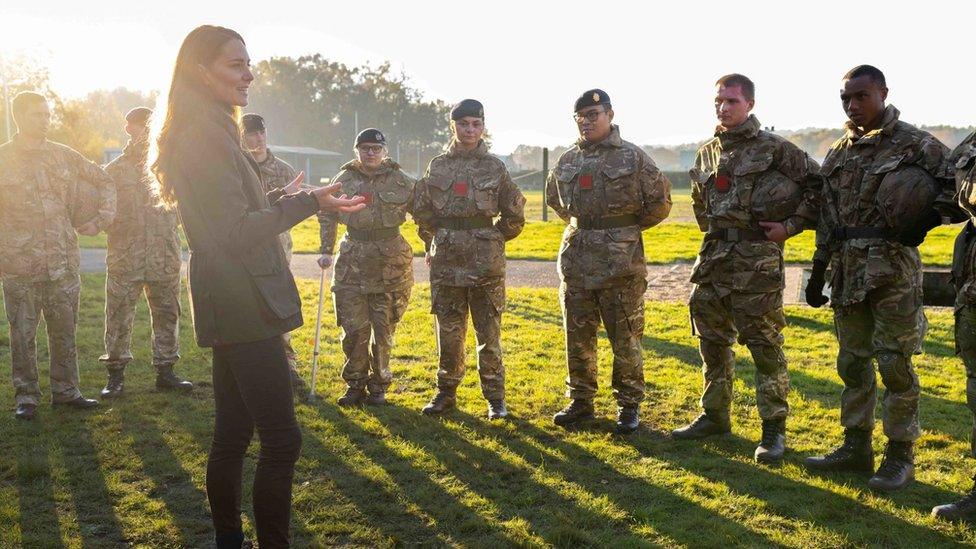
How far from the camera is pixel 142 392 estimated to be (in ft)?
25.4

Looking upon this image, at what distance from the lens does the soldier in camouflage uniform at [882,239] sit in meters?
5.02

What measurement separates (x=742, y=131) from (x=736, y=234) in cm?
70

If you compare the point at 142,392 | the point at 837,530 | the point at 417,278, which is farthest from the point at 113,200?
the point at 417,278

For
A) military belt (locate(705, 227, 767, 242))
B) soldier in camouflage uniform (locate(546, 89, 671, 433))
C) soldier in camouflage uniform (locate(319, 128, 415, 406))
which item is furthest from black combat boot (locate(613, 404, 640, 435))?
soldier in camouflage uniform (locate(319, 128, 415, 406))

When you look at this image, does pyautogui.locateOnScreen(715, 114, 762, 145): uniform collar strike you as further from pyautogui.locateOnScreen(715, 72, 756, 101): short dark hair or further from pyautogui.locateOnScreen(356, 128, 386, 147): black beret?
pyautogui.locateOnScreen(356, 128, 386, 147): black beret

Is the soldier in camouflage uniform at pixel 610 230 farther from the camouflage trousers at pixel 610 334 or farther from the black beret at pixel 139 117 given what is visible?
the black beret at pixel 139 117

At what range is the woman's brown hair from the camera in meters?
3.61

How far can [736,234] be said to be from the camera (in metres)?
5.89

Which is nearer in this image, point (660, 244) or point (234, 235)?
point (234, 235)

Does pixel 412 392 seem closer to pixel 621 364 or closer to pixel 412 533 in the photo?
pixel 621 364

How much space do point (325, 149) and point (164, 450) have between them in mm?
76129

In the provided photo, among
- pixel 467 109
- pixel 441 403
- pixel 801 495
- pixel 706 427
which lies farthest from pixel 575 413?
pixel 467 109

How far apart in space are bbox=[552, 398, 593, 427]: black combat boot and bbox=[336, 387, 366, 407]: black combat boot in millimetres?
1730

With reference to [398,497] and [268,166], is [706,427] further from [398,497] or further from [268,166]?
[268,166]
